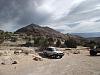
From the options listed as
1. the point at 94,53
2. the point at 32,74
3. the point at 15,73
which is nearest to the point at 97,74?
the point at 32,74

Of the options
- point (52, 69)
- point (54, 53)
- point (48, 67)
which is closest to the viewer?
point (52, 69)

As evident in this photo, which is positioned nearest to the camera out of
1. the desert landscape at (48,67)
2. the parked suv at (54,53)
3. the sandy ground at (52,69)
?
the sandy ground at (52,69)

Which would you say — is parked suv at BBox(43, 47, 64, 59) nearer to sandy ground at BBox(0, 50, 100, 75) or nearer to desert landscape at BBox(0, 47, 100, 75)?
desert landscape at BBox(0, 47, 100, 75)

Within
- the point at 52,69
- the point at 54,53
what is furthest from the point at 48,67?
the point at 54,53

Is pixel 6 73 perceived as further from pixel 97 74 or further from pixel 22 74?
pixel 97 74

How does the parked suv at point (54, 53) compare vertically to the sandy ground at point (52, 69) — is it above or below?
above

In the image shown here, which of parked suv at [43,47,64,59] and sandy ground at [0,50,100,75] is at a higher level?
parked suv at [43,47,64,59]

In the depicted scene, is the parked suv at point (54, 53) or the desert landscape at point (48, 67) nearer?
the desert landscape at point (48, 67)

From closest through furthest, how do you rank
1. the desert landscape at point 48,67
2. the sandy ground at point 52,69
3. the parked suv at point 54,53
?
the sandy ground at point 52,69
the desert landscape at point 48,67
the parked suv at point 54,53

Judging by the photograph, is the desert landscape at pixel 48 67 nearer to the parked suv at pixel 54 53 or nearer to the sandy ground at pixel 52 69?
the sandy ground at pixel 52 69

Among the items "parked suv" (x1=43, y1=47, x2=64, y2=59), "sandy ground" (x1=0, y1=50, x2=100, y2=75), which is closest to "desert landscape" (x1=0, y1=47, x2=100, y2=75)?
"sandy ground" (x1=0, y1=50, x2=100, y2=75)

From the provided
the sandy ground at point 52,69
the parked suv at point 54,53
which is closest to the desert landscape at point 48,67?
the sandy ground at point 52,69

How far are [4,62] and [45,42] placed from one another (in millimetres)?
41343

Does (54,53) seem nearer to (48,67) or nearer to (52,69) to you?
(48,67)
